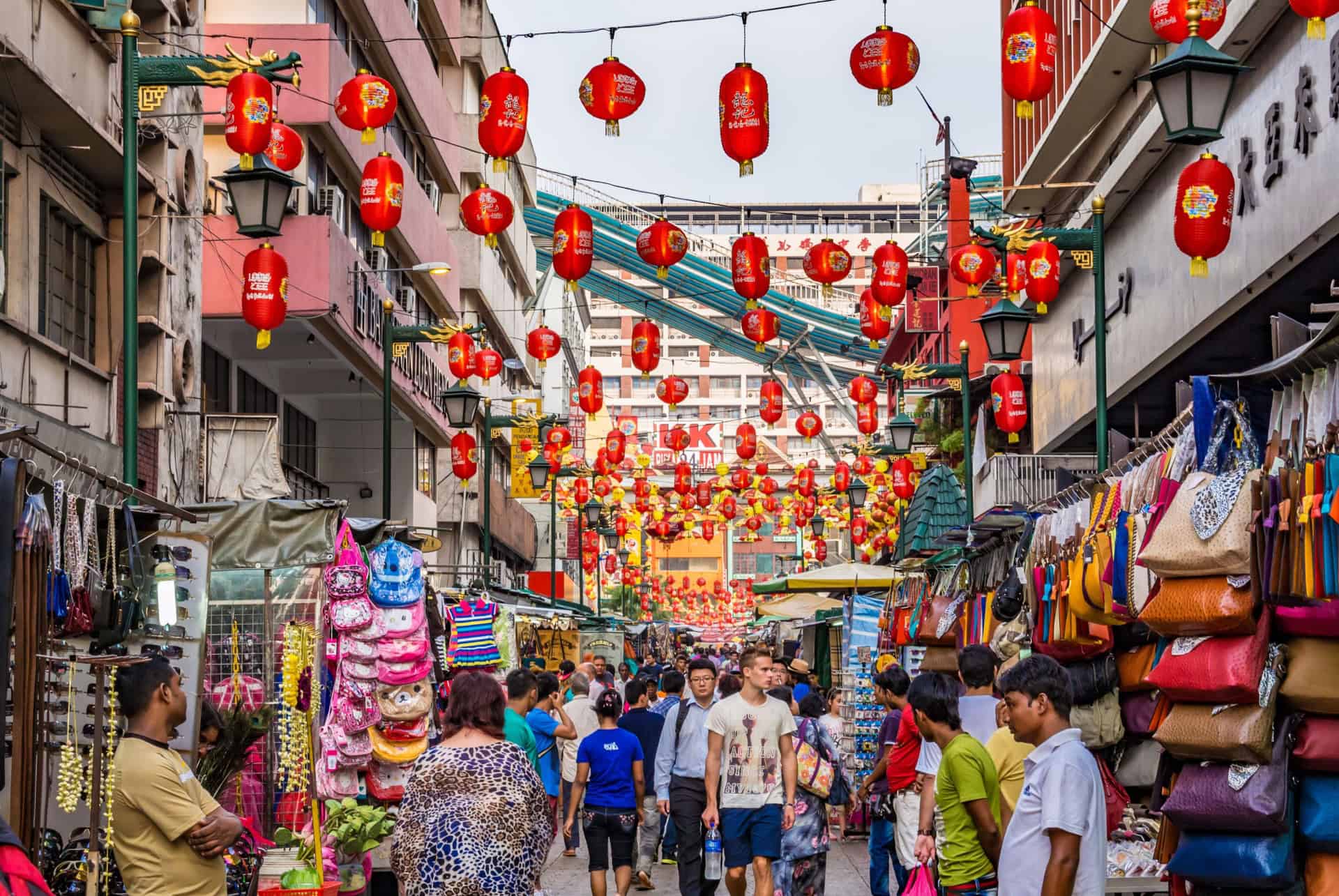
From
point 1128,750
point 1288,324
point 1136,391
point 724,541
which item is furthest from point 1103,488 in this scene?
point 724,541

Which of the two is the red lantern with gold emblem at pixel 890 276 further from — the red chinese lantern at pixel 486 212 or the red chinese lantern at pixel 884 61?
the red chinese lantern at pixel 884 61

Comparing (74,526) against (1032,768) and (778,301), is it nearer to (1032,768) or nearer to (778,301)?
(1032,768)

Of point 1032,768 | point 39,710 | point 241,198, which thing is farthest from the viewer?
point 241,198

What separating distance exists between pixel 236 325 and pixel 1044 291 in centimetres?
1163

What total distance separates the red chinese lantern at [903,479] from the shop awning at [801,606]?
30.4ft

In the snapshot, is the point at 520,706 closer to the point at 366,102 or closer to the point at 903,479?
the point at 366,102

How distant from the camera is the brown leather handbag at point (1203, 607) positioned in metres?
7.12

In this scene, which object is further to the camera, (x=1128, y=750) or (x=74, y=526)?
(x=1128, y=750)

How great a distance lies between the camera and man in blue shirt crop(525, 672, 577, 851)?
15008mm

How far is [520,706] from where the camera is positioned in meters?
12.7

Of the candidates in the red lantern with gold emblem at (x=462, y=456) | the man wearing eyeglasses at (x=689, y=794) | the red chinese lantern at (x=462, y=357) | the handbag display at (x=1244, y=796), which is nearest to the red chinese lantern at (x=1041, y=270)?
the man wearing eyeglasses at (x=689, y=794)

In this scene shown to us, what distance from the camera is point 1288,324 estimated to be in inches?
298

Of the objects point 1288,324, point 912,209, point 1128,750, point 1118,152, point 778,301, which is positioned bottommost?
point 1128,750

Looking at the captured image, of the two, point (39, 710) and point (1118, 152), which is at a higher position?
point (1118, 152)
